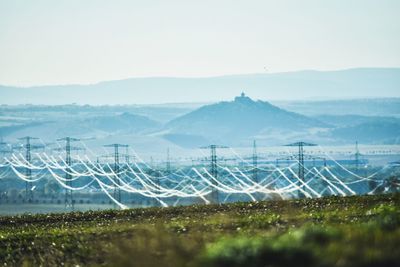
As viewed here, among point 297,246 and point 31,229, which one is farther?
point 31,229

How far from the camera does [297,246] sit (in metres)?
13.6

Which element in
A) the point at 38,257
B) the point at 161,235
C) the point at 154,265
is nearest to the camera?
the point at 154,265

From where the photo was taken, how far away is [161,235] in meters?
15.1

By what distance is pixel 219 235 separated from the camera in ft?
63.8

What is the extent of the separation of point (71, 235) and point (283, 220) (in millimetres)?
6197

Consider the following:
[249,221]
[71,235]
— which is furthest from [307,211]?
[71,235]

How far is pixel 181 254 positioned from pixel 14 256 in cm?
1363

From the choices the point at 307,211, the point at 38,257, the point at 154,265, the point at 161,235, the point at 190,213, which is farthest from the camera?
the point at 190,213

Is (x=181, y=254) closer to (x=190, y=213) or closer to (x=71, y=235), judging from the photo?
(x=71, y=235)

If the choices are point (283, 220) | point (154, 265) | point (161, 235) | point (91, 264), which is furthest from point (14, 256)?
point (154, 265)

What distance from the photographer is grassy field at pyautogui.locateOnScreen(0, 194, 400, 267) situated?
44.1 ft

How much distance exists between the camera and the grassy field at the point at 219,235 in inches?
529

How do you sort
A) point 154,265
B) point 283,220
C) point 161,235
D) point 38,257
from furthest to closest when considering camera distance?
point 283,220, point 38,257, point 161,235, point 154,265

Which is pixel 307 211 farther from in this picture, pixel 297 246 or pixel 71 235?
pixel 297 246
